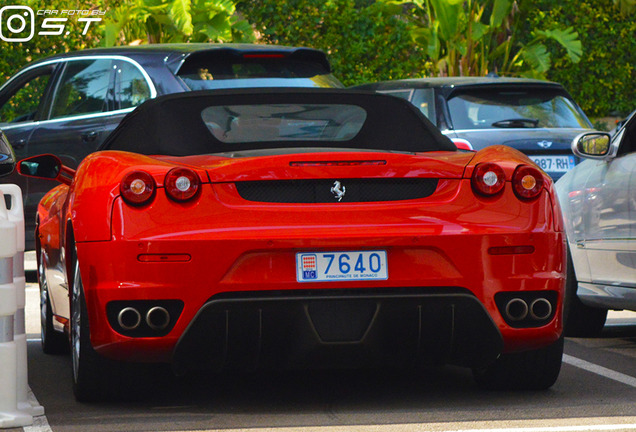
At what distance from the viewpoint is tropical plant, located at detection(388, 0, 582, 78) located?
22.4 meters

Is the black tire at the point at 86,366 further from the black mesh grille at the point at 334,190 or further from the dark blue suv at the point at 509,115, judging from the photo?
the dark blue suv at the point at 509,115

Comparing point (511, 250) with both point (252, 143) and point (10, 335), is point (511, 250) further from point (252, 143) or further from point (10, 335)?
point (10, 335)

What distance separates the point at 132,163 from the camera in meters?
5.63

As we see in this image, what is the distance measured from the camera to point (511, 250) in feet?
18.4

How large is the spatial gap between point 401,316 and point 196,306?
2.71 ft

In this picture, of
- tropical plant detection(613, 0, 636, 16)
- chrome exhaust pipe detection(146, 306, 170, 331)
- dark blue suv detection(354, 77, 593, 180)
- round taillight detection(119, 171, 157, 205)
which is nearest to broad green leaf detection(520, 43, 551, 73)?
tropical plant detection(613, 0, 636, 16)

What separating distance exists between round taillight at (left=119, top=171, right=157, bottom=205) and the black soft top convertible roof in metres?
0.50

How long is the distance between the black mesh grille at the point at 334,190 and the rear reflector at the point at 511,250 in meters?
0.35

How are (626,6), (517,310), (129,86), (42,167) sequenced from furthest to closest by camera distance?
1. (626,6)
2. (129,86)
3. (42,167)
4. (517,310)

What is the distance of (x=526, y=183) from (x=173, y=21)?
51.3 feet

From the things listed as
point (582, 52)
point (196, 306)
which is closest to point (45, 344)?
point (196, 306)

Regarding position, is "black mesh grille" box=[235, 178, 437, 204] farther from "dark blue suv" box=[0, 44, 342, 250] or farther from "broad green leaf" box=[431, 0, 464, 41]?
"broad green leaf" box=[431, 0, 464, 41]

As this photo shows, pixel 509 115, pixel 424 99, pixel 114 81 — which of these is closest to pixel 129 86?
pixel 114 81

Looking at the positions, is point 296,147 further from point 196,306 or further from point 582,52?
point 582,52
